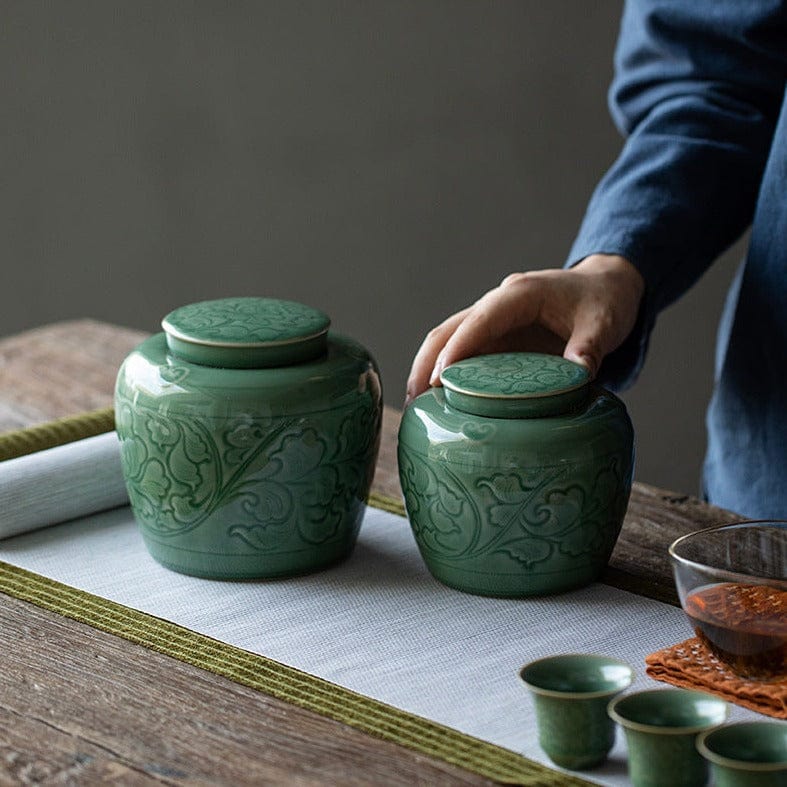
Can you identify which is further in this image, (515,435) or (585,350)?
(585,350)

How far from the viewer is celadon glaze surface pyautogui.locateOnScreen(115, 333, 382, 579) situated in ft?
2.95

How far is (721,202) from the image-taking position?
125 cm

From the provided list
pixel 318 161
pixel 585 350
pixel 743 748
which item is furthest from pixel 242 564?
pixel 318 161

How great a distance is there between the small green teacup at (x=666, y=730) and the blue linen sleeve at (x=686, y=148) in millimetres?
515

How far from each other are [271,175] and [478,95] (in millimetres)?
477

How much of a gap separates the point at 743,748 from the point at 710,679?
0.12m

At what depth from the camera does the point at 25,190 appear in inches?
106

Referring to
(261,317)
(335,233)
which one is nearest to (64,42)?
(335,233)

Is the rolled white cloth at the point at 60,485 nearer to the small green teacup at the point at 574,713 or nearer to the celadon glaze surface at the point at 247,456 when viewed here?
the celadon glaze surface at the point at 247,456

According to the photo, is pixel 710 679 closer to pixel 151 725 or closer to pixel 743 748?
pixel 743 748

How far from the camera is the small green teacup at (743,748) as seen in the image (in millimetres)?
620

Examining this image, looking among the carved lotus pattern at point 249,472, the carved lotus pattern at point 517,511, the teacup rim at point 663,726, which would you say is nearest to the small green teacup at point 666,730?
the teacup rim at point 663,726

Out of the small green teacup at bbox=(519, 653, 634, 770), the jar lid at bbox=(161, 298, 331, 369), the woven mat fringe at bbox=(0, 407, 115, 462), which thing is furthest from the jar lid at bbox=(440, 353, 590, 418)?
the woven mat fringe at bbox=(0, 407, 115, 462)

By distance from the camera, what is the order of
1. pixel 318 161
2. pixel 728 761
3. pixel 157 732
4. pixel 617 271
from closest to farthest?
pixel 728 761, pixel 157 732, pixel 617 271, pixel 318 161
